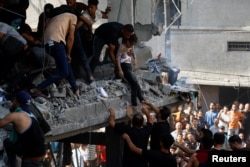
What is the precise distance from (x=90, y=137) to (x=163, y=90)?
160 cm

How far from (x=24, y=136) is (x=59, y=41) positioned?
7.68ft

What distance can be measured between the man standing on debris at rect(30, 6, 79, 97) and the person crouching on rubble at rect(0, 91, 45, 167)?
59.5 inches

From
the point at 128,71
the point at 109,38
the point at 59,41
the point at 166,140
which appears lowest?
the point at 166,140

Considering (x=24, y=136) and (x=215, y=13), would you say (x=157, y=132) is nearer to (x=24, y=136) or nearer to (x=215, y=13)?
(x=24, y=136)

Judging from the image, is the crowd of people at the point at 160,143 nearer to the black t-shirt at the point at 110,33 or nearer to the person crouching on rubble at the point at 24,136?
the black t-shirt at the point at 110,33

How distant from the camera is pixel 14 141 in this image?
28.8ft

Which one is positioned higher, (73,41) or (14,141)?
(73,41)

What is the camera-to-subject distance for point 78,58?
1167 cm

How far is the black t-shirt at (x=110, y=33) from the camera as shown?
11.9 meters

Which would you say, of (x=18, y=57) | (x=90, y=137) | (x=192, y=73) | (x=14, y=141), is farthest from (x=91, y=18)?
(x=192, y=73)

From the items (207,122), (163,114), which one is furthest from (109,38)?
(207,122)

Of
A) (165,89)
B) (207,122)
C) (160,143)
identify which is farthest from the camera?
(207,122)

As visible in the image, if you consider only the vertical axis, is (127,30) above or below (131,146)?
above

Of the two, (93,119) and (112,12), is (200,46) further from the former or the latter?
(93,119)
